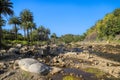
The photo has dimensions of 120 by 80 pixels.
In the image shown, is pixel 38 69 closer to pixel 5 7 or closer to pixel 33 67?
pixel 33 67

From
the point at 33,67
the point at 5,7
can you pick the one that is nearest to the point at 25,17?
the point at 5,7

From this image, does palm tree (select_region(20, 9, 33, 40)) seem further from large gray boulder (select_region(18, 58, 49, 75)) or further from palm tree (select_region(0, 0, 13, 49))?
large gray boulder (select_region(18, 58, 49, 75))

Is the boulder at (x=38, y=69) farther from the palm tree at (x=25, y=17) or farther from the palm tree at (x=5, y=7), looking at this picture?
the palm tree at (x=25, y=17)

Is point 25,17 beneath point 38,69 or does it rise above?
above

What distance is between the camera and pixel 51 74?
24.2 m

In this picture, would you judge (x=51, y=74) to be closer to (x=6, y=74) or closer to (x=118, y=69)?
(x=6, y=74)

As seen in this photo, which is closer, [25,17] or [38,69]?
[38,69]

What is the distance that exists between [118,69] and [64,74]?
560cm

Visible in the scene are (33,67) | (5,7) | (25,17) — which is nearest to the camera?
(33,67)

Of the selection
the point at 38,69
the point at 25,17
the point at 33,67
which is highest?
the point at 25,17

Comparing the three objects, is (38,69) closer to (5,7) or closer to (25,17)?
(5,7)

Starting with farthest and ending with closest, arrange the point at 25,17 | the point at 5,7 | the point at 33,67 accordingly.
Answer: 1. the point at 25,17
2. the point at 5,7
3. the point at 33,67

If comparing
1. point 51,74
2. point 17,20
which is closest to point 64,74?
point 51,74

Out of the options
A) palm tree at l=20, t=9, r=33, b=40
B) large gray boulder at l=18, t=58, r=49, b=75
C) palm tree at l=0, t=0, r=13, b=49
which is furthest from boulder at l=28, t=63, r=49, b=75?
palm tree at l=20, t=9, r=33, b=40
